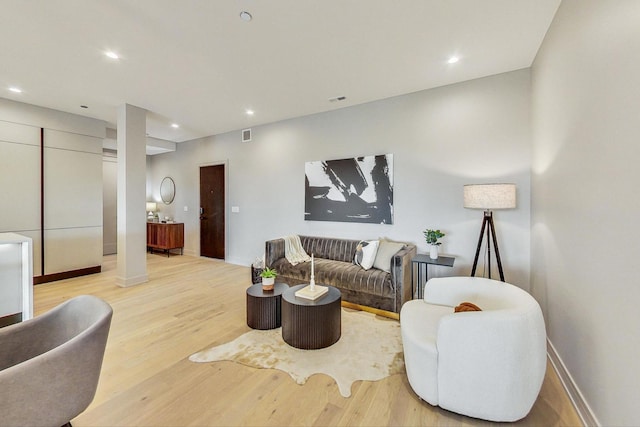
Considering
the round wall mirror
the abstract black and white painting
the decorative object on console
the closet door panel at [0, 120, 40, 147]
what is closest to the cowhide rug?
the abstract black and white painting

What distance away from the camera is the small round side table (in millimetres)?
2750

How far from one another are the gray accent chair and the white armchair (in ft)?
5.77

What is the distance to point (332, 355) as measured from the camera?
7.55ft

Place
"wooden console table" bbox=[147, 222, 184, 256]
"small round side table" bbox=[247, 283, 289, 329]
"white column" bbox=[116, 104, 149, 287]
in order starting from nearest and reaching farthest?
"small round side table" bbox=[247, 283, 289, 329] < "white column" bbox=[116, 104, 149, 287] < "wooden console table" bbox=[147, 222, 184, 256]

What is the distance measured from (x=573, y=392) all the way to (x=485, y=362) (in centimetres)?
82

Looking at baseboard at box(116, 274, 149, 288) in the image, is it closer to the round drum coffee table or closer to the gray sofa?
the gray sofa

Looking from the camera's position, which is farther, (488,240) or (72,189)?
(72,189)

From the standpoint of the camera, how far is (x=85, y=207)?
4.84 meters

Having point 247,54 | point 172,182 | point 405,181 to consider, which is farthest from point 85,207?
point 405,181

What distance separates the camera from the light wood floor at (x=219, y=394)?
1.63 metres

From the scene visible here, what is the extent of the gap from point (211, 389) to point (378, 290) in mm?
1938

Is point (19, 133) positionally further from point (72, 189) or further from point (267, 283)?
point (267, 283)

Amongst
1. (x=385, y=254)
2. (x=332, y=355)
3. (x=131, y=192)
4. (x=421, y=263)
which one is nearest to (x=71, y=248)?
(x=131, y=192)

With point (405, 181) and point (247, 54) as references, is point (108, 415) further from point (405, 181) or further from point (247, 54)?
point (405, 181)
